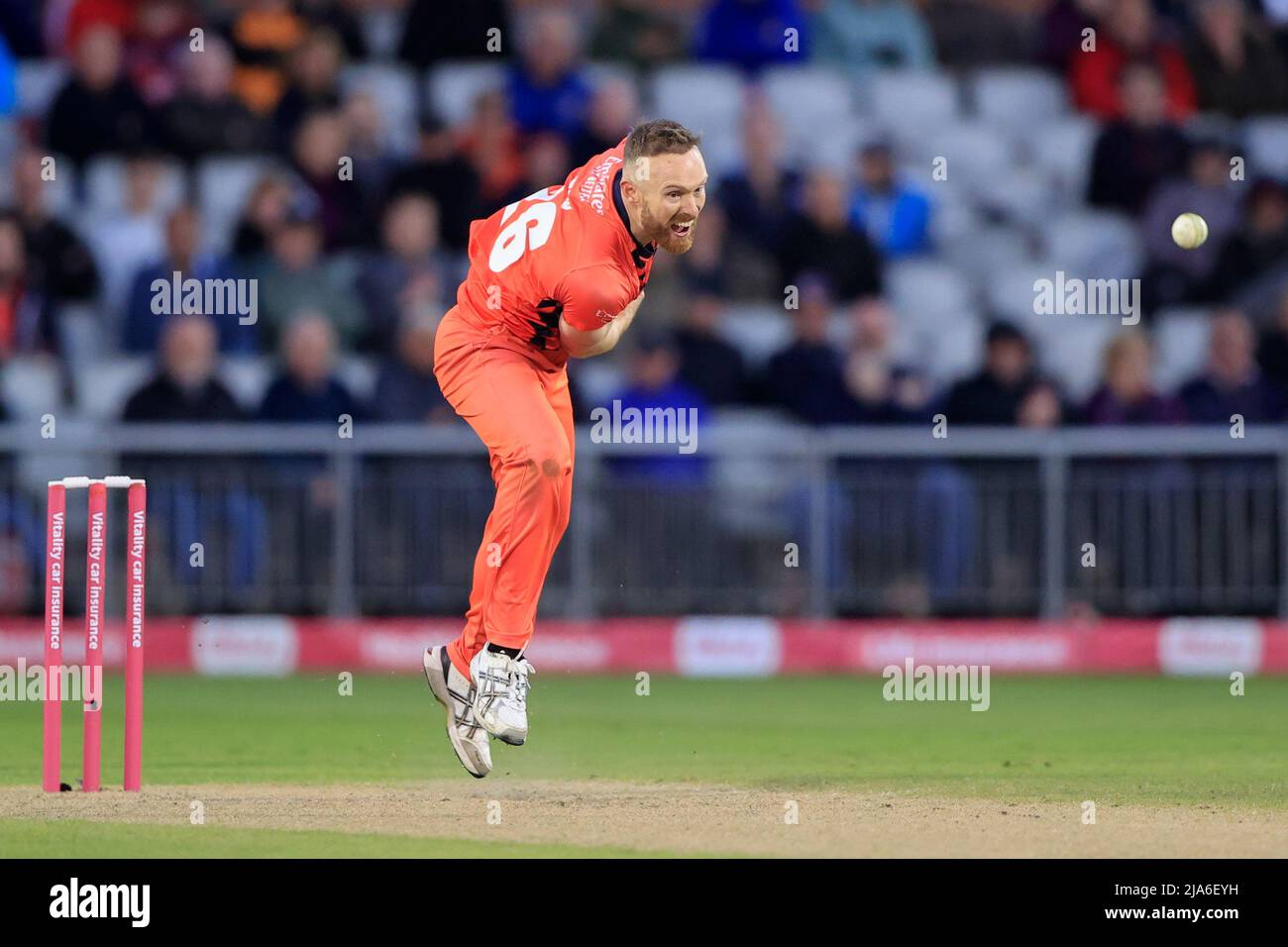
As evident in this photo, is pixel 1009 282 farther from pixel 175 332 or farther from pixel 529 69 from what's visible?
pixel 175 332

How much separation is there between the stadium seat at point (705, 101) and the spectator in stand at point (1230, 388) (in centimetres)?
450

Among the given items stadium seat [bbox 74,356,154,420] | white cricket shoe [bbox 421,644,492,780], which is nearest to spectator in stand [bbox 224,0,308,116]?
stadium seat [bbox 74,356,154,420]

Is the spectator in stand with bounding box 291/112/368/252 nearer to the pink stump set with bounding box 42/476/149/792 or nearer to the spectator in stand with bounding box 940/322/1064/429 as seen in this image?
the spectator in stand with bounding box 940/322/1064/429

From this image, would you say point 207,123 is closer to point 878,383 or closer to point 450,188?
point 450,188

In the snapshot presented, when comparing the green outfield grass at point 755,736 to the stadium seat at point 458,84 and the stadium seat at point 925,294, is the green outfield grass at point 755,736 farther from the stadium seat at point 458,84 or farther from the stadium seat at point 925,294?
the stadium seat at point 458,84

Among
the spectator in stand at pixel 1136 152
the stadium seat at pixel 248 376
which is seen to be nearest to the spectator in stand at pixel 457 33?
the stadium seat at pixel 248 376

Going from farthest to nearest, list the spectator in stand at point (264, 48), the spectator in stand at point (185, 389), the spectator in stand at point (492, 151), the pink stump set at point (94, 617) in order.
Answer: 1. the spectator in stand at point (264, 48)
2. the spectator in stand at point (492, 151)
3. the spectator in stand at point (185, 389)
4. the pink stump set at point (94, 617)

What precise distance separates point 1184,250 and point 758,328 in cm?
350

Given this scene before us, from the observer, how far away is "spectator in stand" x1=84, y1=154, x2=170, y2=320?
18.5m

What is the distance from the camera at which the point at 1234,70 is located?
20.5 metres

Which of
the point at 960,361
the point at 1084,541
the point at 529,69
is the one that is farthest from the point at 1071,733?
the point at 529,69

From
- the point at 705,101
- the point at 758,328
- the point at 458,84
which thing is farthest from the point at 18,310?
the point at 705,101

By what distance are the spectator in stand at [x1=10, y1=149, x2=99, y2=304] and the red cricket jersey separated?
858cm

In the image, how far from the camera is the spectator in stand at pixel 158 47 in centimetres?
1956
